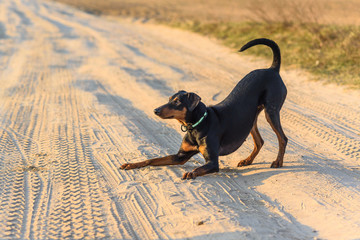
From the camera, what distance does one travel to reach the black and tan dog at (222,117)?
4867 millimetres

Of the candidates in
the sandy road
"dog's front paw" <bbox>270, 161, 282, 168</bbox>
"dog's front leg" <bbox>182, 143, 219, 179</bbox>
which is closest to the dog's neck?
"dog's front leg" <bbox>182, 143, 219, 179</bbox>

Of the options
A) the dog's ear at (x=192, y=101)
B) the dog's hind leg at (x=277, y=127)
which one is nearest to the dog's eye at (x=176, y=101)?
the dog's ear at (x=192, y=101)

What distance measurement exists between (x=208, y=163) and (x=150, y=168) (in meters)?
0.80

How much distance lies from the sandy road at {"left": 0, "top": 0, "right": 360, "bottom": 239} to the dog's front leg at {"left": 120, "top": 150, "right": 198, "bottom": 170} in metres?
0.09

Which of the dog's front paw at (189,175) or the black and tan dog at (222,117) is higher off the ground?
the black and tan dog at (222,117)

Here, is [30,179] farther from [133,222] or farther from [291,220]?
[291,220]

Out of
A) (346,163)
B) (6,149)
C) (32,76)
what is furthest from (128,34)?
(346,163)

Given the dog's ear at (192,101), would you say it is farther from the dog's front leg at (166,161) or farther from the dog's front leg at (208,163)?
the dog's front leg at (166,161)

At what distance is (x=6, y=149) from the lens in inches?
241

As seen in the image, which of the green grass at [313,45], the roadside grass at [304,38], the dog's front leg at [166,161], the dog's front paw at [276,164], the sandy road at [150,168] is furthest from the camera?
the roadside grass at [304,38]

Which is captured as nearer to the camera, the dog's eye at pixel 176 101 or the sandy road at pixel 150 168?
the sandy road at pixel 150 168

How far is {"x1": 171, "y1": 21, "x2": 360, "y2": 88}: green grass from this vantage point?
1045 cm

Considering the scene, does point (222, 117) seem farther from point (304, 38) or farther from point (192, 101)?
point (304, 38)

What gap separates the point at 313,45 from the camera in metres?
12.3
